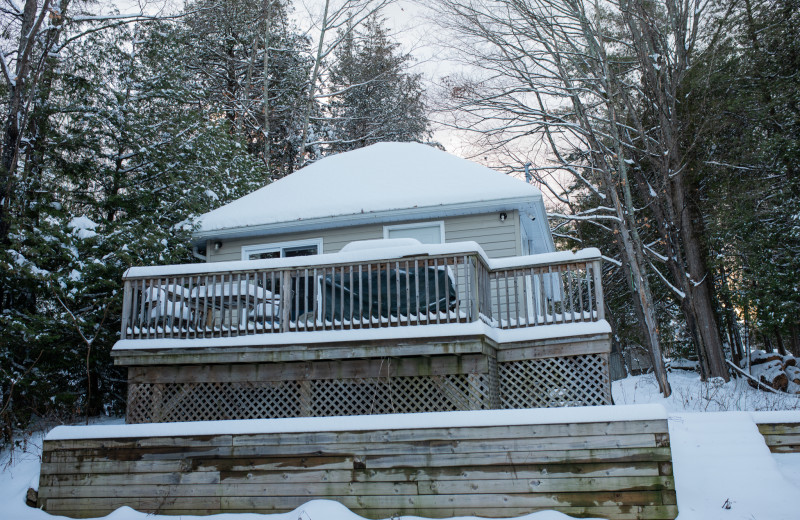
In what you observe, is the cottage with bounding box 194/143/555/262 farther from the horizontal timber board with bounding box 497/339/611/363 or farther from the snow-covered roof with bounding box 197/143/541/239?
the horizontal timber board with bounding box 497/339/611/363

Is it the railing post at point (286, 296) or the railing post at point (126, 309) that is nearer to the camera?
the railing post at point (286, 296)

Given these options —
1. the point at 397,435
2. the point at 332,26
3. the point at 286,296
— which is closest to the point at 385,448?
the point at 397,435

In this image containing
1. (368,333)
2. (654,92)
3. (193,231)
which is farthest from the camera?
(654,92)

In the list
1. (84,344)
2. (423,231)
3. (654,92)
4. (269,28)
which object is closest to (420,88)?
(269,28)

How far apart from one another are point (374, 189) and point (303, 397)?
484 centimetres

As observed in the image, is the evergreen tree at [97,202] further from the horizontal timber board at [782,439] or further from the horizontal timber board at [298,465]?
the horizontal timber board at [782,439]

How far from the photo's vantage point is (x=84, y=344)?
32.2 ft

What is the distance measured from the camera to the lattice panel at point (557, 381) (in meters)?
6.92

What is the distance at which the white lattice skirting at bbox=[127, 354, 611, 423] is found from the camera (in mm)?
6914

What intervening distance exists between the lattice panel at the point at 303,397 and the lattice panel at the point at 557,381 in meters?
0.33

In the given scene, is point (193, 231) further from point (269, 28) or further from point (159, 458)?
point (269, 28)

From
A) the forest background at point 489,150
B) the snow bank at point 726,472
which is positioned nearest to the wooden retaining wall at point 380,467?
the snow bank at point 726,472

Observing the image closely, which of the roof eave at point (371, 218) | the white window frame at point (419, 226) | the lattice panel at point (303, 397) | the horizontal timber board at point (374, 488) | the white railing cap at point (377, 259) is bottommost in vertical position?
the horizontal timber board at point (374, 488)

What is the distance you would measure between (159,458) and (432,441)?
2.83 metres
